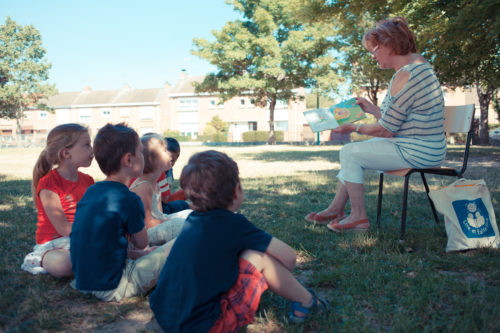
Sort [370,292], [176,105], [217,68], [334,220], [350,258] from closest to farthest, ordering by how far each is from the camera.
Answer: [370,292] → [350,258] → [334,220] → [217,68] → [176,105]

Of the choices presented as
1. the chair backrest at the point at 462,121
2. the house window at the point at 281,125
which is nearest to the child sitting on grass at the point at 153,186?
the chair backrest at the point at 462,121

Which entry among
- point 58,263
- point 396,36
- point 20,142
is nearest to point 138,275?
point 58,263

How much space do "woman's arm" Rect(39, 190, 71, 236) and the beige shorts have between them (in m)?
0.56

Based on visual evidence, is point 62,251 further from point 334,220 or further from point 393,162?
point 393,162

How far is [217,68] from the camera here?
27062 millimetres

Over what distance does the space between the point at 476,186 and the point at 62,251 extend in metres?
3.19

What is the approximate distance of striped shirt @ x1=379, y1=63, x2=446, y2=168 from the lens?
283 centimetres

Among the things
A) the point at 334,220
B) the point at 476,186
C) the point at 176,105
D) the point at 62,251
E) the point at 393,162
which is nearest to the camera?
the point at 62,251

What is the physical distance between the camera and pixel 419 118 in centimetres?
287

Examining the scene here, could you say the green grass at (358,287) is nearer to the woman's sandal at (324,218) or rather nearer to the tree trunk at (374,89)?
the woman's sandal at (324,218)

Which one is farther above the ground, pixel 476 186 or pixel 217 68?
pixel 217 68

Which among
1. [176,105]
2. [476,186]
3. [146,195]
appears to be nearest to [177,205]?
[146,195]

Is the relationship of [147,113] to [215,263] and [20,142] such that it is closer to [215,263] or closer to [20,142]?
[20,142]

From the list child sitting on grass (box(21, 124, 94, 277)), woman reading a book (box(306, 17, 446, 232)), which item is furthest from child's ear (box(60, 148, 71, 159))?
woman reading a book (box(306, 17, 446, 232))
